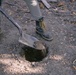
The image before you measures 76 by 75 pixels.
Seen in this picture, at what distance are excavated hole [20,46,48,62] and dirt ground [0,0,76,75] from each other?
81 mm

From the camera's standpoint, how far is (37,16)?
367 cm

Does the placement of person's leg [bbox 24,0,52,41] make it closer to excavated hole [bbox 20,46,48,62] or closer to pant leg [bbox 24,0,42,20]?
pant leg [bbox 24,0,42,20]

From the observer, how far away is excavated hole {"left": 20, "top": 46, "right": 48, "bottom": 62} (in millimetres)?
3586

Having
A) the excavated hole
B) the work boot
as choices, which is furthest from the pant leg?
the excavated hole

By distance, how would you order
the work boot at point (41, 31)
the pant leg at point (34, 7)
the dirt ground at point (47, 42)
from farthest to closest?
the work boot at point (41, 31) → the pant leg at point (34, 7) → the dirt ground at point (47, 42)

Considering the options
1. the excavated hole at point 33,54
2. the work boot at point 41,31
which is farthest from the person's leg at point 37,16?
the excavated hole at point 33,54

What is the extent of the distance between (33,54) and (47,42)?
0.33 metres

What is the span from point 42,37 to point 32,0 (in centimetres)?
73

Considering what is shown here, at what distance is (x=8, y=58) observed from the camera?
348cm

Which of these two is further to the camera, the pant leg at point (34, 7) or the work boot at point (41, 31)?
the work boot at point (41, 31)

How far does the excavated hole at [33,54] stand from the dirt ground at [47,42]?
3.2 inches

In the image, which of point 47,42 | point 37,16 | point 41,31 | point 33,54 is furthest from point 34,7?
point 33,54

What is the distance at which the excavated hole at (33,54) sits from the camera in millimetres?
3586

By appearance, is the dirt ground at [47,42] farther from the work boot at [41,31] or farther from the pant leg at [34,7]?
the pant leg at [34,7]
